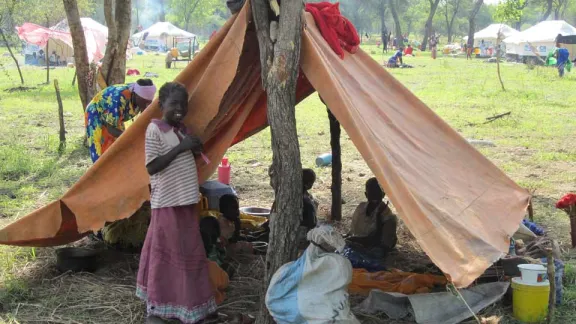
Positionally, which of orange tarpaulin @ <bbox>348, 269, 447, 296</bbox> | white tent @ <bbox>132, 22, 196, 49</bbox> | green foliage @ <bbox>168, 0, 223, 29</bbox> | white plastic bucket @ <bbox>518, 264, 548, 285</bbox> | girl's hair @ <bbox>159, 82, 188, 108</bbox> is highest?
green foliage @ <bbox>168, 0, 223, 29</bbox>

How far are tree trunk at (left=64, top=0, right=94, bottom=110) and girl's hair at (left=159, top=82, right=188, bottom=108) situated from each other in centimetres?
627

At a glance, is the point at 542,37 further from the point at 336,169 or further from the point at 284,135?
the point at 284,135

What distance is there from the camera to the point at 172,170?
13.4 ft

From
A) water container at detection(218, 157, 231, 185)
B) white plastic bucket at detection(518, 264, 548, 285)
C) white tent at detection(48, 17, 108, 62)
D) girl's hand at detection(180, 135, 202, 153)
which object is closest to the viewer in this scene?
girl's hand at detection(180, 135, 202, 153)

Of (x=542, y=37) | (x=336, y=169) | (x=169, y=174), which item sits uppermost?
(x=542, y=37)

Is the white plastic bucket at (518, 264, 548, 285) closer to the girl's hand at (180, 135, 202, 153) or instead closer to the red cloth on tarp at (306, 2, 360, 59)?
the red cloth on tarp at (306, 2, 360, 59)

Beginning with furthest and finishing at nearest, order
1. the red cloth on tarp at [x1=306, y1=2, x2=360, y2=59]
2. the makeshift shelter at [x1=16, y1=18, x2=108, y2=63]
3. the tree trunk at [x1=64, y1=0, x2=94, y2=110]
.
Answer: the makeshift shelter at [x1=16, y1=18, x2=108, y2=63], the tree trunk at [x1=64, y1=0, x2=94, y2=110], the red cloth on tarp at [x1=306, y1=2, x2=360, y2=59]

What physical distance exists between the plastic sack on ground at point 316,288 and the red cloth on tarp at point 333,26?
149 centimetres

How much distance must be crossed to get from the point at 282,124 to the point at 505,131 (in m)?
8.93

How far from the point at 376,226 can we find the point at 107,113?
242 centimetres

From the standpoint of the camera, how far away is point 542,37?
36.1 metres

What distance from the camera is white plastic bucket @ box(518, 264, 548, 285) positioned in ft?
14.0

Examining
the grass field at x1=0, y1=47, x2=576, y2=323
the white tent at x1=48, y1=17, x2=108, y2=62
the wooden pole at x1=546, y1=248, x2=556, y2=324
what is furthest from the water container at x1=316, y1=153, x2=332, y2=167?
the white tent at x1=48, y1=17, x2=108, y2=62

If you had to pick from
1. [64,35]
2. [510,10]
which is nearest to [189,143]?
[510,10]
